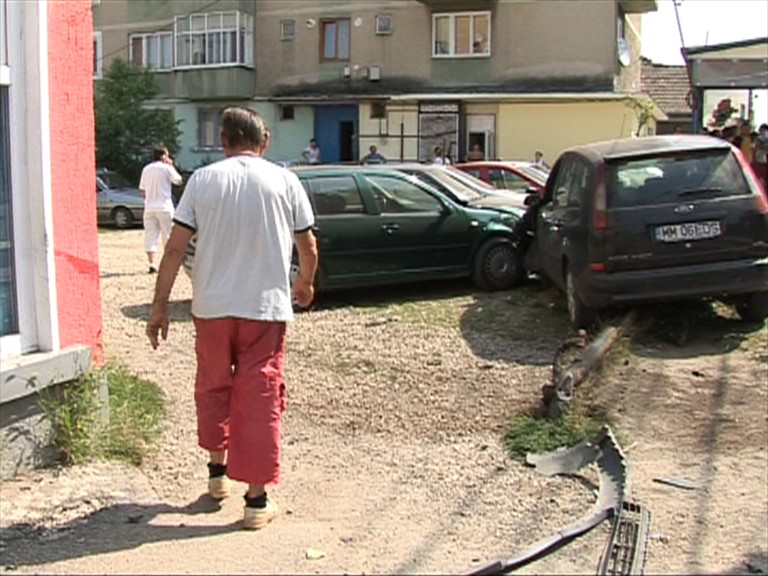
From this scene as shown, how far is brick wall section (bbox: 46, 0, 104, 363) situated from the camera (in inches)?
222

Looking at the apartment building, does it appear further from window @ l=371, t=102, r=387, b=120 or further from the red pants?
the red pants

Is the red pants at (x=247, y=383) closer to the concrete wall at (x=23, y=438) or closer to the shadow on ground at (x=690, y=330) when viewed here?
the concrete wall at (x=23, y=438)

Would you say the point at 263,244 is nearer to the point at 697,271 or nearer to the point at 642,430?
the point at 642,430

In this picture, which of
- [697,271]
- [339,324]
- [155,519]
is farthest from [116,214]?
[155,519]

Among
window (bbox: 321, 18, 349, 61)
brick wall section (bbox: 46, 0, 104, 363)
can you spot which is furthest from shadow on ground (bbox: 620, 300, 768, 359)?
window (bbox: 321, 18, 349, 61)

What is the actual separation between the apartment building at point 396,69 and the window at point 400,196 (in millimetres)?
19340

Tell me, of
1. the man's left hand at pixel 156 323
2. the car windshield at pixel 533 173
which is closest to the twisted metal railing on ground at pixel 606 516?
the man's left hand at pixel 156 323

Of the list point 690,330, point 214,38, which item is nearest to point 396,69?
point 214,38

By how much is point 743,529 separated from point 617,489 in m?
0.66

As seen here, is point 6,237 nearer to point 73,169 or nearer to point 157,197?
point 73,169

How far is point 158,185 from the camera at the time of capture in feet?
46.1

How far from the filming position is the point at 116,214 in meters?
25.2

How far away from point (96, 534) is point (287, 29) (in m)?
31.3

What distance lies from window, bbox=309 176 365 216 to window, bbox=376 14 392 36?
22470mm
